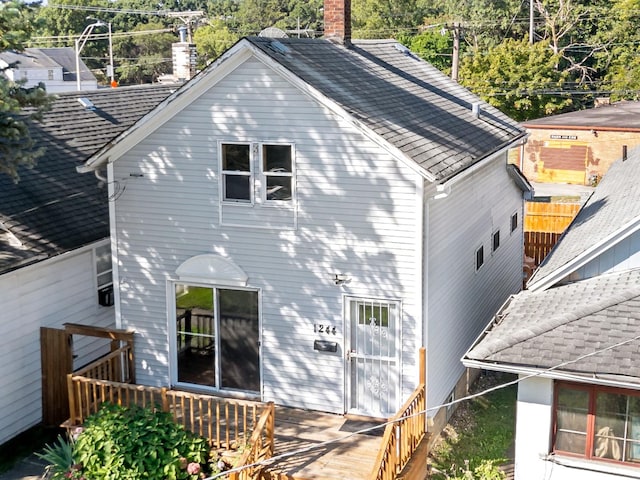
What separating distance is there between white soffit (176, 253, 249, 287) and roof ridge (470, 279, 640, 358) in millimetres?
4395

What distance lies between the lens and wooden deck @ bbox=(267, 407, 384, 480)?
1134cm

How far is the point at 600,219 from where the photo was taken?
15820 mm

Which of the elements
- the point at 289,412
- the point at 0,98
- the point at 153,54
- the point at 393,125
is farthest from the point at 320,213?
the point at 153,54

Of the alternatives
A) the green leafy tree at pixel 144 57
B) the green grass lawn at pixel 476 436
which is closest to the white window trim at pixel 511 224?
the green grass lawn at pixel 476 436

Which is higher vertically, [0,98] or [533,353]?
[0,98]

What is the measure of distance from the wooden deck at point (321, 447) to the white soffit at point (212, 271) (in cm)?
233

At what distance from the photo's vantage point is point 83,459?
1157cm

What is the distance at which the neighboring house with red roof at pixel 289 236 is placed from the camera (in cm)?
1262

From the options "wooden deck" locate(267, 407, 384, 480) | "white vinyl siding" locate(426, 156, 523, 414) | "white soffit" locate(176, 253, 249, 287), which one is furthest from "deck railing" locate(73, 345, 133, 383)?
"white vinyl siding" locate(426, 156, 523, 414)

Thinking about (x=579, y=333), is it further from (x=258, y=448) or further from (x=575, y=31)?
(x=575, y=31)

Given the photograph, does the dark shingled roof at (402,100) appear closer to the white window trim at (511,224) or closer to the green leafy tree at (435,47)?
the white window trim at (511,224)

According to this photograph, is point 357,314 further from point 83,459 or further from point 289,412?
point 83,459

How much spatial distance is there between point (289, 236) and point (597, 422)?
5510mm

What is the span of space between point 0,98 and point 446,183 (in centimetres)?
672
